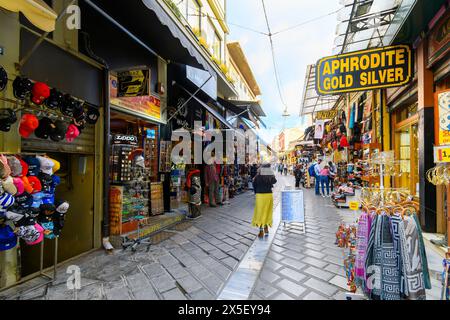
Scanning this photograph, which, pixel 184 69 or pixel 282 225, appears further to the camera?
pixel 184 69

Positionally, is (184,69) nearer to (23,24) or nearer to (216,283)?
(23,24)

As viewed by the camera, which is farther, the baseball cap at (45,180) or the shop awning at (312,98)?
the shop awning at (312,98)

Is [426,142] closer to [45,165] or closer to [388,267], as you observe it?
[388,267]

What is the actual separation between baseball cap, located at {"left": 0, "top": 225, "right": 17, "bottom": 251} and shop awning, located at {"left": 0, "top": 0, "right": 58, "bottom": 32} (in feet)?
8.14

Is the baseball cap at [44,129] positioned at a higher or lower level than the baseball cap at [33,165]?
higher

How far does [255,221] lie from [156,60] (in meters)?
5.81

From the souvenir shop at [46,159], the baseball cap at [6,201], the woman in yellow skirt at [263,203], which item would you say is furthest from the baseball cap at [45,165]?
the woman in yellow skirt at [263,203]

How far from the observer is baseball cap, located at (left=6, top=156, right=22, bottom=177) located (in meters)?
2.74

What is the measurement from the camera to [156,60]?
713 cm

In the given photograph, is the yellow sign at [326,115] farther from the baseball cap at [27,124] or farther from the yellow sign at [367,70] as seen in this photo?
the baseball cap at [27,124]

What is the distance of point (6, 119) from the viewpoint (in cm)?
291

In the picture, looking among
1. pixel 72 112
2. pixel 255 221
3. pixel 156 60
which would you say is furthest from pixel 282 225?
pixel 156 60

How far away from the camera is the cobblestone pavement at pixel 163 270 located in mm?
3035

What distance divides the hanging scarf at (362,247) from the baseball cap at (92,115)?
4.97 metres
